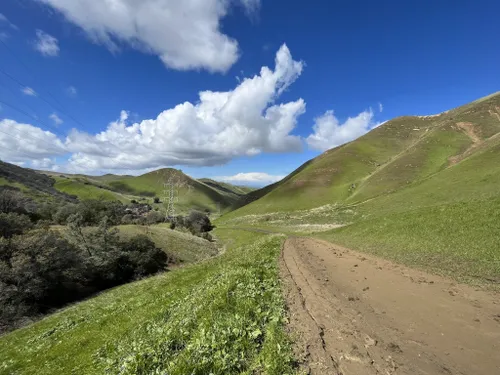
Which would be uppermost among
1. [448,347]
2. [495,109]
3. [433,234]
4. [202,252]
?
[495,109]

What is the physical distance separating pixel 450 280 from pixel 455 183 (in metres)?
44.0

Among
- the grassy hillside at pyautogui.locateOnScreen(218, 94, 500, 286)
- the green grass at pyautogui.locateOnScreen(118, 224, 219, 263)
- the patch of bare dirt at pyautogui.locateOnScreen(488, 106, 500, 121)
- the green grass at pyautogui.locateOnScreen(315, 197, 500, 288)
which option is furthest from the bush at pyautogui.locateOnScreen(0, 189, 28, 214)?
the patch of bare dirt at pyautogui.locateOnScreen(488, 106, 500, 121)

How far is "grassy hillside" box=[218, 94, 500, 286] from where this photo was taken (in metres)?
23.6

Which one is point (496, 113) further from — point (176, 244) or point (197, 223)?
point (176, 244)

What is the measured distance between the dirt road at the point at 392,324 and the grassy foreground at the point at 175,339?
3.60 ft

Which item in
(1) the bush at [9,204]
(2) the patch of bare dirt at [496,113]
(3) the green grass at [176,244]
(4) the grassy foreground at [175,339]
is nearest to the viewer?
(4) the grassy foreground at [175,339]

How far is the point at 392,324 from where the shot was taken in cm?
1087

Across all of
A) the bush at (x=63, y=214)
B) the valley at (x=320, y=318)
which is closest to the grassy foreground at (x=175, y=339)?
the valley at (x=320, y=318)

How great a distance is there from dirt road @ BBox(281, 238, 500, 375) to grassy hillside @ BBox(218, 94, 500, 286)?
4349 mm

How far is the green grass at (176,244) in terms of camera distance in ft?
160

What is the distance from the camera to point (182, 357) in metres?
7.62

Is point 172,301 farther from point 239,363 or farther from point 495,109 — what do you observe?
point 495,109

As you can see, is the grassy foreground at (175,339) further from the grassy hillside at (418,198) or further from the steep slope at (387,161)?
the steep slope at (387,161)

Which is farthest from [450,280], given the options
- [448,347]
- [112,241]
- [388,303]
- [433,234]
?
[112,241]
